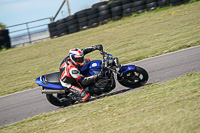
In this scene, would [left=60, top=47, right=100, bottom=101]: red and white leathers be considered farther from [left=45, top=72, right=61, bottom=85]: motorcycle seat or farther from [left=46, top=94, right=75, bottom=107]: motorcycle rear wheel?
[left=46, top=94, right=75, bottom=107]: motorcycle rear wheel

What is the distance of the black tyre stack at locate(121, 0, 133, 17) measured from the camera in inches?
758

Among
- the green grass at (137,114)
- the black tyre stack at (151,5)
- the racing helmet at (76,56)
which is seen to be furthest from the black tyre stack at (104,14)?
the green grass at (137,114)

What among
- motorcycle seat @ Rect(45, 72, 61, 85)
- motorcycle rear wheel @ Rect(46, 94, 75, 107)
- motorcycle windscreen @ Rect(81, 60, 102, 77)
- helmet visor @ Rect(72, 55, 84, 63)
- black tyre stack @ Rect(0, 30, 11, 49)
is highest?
black tyre stack @ Rect(0, 30, 11, 49)

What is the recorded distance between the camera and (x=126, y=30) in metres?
16.6

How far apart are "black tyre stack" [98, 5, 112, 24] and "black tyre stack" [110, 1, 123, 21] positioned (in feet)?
1.00

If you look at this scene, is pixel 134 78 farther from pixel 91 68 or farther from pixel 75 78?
pixel 75 78

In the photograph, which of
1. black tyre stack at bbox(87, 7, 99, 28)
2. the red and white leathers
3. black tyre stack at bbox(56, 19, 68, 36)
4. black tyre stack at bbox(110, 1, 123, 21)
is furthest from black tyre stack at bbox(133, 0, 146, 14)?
the red and white leathers

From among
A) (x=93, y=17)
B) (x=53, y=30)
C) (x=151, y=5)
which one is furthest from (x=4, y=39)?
(x=151, y=5)

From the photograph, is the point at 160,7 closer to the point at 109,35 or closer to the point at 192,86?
the point at 109,35

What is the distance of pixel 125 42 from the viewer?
547 inches

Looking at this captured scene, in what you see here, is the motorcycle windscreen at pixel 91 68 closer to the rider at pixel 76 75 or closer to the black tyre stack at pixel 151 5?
the rider at pixel 76 75

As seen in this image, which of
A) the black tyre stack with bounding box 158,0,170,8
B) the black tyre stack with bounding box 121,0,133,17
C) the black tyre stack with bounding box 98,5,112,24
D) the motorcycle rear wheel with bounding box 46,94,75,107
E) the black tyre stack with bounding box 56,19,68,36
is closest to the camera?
the motorcycle rear wheel with bounding box 46,94,75,107

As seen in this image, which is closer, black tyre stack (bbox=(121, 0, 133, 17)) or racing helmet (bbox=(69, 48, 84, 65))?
racing helmet (bbox=(69, 48, 84, 65))

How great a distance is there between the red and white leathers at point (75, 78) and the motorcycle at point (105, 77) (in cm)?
13
